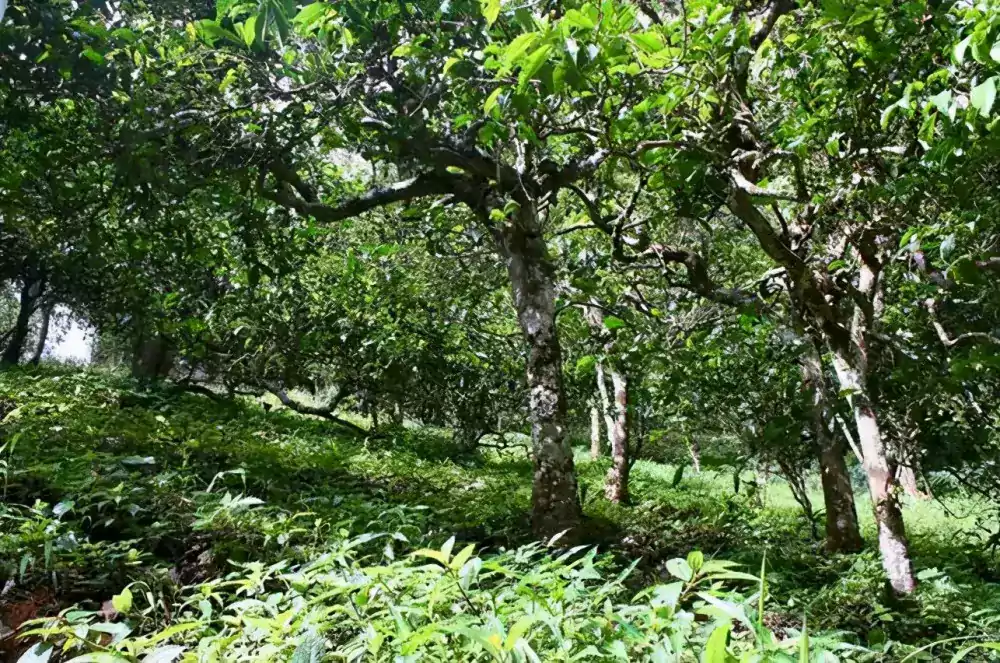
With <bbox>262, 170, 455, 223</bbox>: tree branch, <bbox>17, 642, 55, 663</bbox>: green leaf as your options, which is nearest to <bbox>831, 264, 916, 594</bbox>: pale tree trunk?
<bbox>262, 170, 455, 223</bbox>: tree branch

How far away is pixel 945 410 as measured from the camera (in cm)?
385

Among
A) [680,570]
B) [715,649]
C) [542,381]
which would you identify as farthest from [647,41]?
[542,381]

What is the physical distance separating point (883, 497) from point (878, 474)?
108mm

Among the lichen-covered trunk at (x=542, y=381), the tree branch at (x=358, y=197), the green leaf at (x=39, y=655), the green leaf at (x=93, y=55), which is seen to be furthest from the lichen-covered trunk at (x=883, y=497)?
the green leaf at (x=93, y=55)

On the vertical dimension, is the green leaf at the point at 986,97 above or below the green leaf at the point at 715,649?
above

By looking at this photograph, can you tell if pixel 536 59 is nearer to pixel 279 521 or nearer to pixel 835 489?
pixel 279 521

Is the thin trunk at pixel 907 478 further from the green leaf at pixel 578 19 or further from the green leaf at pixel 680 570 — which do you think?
the green leaf at pixel 578 19

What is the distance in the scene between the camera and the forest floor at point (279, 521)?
2494 mm

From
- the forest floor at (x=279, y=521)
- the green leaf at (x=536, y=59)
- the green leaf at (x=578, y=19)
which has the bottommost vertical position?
the forest floor at (x=279, y=521)

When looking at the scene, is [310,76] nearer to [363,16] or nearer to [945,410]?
[363,16]

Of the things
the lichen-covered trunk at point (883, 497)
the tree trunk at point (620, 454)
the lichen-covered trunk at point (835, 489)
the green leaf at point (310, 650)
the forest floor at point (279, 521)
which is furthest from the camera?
the tree trunk at point (620, 454)

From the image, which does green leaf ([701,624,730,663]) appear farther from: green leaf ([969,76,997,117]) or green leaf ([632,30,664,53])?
green leaf ([632,30,664,53])

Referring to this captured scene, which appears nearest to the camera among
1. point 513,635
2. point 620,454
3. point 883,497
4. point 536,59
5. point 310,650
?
point 513,635

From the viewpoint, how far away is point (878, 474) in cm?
313
